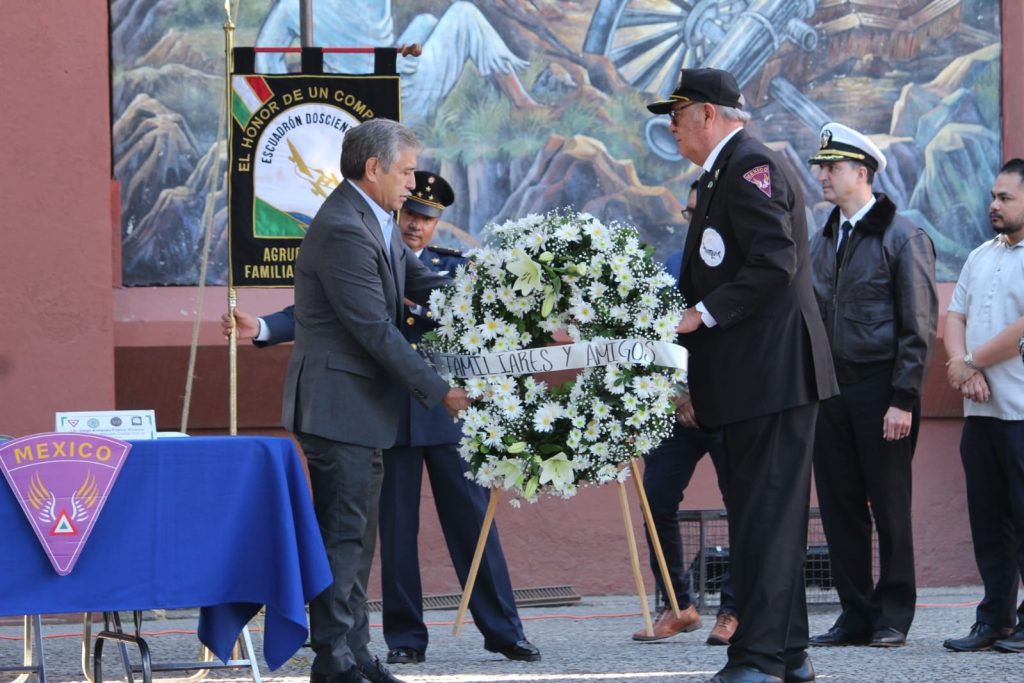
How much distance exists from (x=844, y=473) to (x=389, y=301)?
2.37 metres

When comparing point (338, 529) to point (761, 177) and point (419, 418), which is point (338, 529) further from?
point (761, 177)

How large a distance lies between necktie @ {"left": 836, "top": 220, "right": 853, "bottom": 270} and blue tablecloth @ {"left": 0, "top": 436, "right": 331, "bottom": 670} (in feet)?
9.37

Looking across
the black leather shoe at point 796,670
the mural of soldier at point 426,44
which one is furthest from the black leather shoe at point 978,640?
the mural of soldier at point 426,44

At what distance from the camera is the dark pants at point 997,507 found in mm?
6668

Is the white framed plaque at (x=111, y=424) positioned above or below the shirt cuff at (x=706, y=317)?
below

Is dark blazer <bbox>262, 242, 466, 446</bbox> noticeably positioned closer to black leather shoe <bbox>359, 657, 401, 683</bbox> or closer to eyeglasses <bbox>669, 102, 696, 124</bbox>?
black leather shoe <bbox>359, 657, 401, 683</bbox>

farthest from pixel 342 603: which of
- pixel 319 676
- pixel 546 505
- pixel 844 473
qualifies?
pixel 546 505

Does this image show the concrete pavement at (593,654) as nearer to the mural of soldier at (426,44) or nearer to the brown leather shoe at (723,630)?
the brown leather shoe at (723,630)

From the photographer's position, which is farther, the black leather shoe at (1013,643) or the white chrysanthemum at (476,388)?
the black leather shoe at (1013,643)

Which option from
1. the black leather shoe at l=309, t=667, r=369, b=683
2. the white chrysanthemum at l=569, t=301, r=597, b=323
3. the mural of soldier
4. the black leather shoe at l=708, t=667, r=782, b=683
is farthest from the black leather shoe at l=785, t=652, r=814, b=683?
the mural of soldier

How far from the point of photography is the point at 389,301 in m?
5.69

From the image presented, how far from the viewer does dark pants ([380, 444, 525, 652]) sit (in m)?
6.58

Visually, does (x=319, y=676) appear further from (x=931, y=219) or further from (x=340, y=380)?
(x=931, y=219)

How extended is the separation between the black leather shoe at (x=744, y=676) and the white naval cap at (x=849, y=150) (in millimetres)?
2615
